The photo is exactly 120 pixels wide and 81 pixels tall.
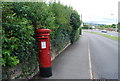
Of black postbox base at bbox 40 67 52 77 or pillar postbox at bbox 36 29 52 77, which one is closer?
pillar postbox at bbox 36 29 52 77

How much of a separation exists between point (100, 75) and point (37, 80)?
2.84 meters

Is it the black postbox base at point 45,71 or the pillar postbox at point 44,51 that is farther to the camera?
the black postbox base at point 45,71

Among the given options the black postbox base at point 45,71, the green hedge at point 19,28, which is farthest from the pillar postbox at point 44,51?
the green hedge at point 19,28

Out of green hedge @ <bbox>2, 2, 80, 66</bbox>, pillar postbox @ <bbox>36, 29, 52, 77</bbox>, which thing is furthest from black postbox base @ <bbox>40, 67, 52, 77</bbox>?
green hedge @ <bbox>2, 2, 80, 66</bbox>

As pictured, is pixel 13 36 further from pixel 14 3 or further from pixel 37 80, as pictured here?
pixel 37 80

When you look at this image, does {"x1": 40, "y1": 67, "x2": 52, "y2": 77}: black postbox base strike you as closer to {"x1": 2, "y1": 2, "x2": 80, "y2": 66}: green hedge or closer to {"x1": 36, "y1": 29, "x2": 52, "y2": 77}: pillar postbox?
{"x1": 36, "y1": 29, "x2": 52, "y2": 77}: pillar postbox

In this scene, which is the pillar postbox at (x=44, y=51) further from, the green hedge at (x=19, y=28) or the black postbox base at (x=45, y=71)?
the green hedge at (x=19, y=28)

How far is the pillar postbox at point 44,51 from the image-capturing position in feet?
18.2

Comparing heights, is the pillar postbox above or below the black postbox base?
above

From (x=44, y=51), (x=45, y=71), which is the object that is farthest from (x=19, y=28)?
(x=45, y=71)

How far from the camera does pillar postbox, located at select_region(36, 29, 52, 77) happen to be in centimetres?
554

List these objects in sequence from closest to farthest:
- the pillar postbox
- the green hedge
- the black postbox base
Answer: the green hedge → the pillar postbox → the black postbox base

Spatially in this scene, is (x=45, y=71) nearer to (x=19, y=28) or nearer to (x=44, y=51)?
(x=44, y=51)

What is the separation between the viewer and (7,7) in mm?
3754
